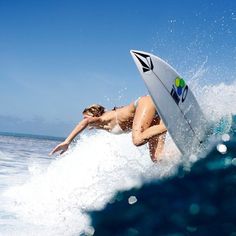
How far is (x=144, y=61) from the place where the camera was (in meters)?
6.29

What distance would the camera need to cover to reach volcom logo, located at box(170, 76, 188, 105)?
634 cm

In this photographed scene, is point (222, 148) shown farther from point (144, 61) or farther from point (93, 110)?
point (93, 110)

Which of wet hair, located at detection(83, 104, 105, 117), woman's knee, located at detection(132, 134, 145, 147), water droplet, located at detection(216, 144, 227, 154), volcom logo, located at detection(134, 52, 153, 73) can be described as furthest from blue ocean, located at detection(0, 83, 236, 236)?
volcom logo, located at detection(134, 52, 153, 73)

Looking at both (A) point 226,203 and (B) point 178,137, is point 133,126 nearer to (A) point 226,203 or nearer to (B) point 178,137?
(B) point 178,137

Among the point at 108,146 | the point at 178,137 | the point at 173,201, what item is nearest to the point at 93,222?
the point at 173,201

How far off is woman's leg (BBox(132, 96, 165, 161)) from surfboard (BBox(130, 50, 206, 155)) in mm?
176

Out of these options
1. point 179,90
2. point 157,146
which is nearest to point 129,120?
point 157,146

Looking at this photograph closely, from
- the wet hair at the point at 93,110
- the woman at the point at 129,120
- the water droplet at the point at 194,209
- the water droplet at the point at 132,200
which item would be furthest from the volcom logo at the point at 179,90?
the water droplet at the point at 194,209

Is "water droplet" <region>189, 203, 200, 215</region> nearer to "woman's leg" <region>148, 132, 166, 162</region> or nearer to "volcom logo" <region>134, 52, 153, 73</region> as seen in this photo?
"woman's leg" <region>148, 132, 166, 162</region>

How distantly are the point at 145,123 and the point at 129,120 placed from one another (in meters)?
0.37

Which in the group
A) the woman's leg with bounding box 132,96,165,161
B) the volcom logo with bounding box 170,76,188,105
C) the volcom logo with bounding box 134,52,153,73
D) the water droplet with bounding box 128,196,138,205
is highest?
the volcom logo with bounding box 134,52,153,73

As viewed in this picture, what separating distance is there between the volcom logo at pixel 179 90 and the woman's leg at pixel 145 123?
39 cm

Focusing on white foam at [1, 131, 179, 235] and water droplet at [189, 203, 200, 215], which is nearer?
water droplet at [189, 203, 200, 215]

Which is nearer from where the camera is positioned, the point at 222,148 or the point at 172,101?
A: the point at 222,148
